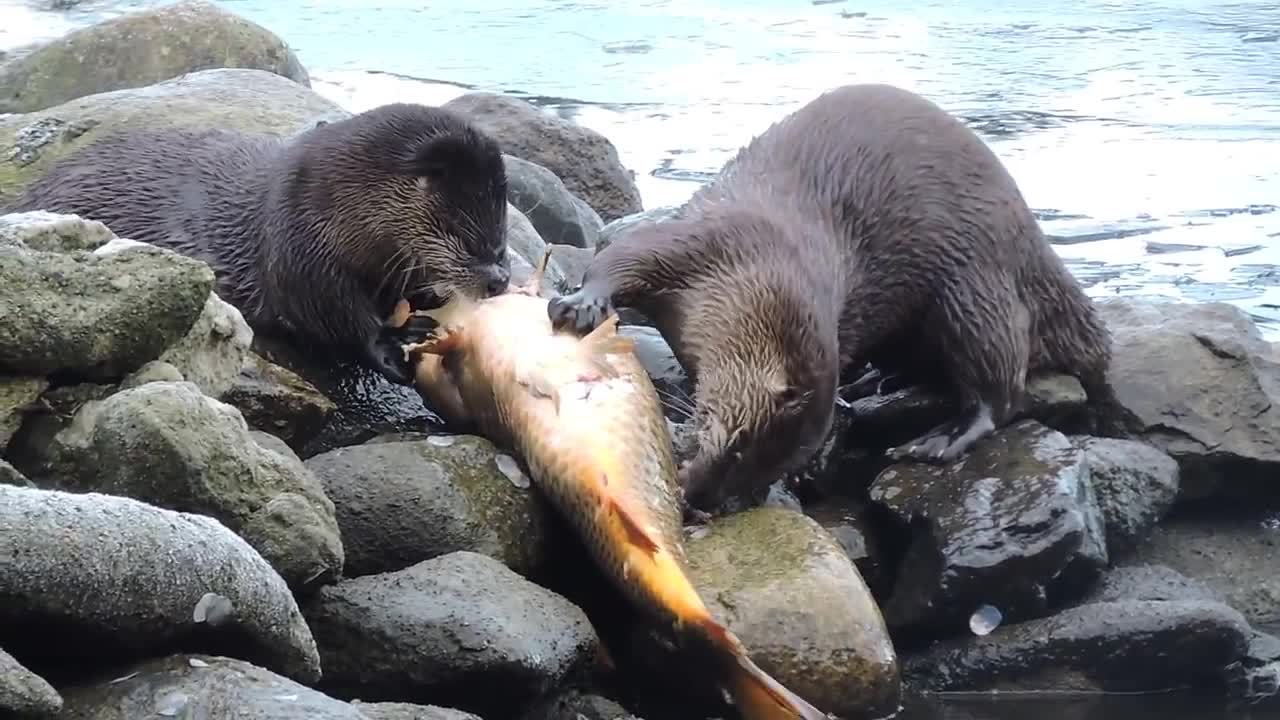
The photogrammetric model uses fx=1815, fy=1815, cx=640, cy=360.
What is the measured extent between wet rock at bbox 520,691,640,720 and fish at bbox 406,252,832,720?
0.66 ft

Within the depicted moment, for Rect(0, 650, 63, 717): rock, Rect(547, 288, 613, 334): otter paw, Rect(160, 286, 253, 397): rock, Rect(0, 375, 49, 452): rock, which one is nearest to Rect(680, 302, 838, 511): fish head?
Rect(547, 288, 613, 334): otter paw

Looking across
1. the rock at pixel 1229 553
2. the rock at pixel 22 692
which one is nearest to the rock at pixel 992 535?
the rock at pixel 1229 553

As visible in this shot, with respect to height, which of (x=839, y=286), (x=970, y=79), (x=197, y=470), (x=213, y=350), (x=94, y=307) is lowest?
(x=970, y=79)

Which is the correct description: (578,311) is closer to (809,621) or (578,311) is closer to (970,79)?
(809,621)

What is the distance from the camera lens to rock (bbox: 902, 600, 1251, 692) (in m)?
4.18

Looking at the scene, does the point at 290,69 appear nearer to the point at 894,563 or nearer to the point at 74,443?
the point at 894,563

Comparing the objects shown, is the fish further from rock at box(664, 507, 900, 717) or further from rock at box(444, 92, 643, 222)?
rock at box(444, 92, 643, 222)

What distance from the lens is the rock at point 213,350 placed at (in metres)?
3.67

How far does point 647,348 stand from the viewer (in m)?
4.87

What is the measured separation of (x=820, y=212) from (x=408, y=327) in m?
1.17

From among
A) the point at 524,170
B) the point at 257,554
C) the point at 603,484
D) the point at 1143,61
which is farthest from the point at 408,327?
the point at 1143,61

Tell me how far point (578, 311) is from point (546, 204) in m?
2.36

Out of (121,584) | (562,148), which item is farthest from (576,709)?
(562,148)

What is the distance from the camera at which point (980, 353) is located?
4.91 metres
